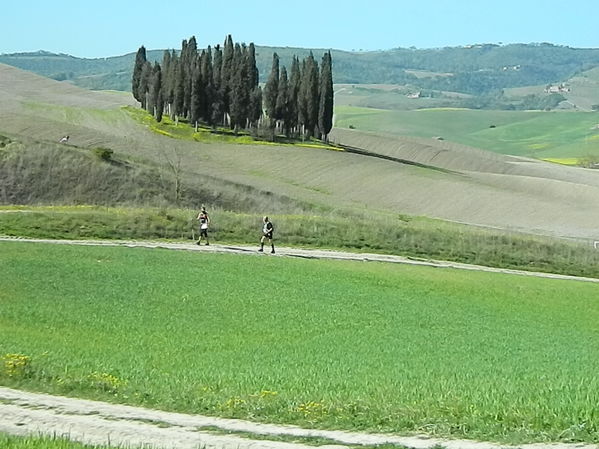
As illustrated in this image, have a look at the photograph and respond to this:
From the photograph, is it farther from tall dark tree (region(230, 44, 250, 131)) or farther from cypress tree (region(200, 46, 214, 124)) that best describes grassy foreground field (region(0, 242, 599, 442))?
cypress tree (region(200, 46, 214, 124))

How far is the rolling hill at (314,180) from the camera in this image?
6819 centimetres

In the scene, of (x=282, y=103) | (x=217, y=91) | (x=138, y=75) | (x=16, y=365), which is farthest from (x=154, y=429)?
(x=138, y=75)

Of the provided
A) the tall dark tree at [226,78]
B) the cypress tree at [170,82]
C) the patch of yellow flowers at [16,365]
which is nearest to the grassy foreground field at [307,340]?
the patch of yellow flowers at [16,365]

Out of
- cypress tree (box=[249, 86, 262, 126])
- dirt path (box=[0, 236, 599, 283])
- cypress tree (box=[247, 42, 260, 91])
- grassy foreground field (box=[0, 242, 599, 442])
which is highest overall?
cypress tree (box=[247, 42, 260, 91])

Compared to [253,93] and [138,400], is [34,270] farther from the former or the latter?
[253,93]

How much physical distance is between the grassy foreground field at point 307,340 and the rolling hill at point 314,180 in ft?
86.5

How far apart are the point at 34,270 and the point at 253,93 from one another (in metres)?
77.7

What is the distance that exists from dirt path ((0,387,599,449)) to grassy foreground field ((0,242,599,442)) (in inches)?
15.8

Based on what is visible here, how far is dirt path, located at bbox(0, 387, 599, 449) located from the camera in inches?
493

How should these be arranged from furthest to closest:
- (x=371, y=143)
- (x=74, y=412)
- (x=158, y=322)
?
(x=371, y=143)
(x=158, y=322)
(x=74, y=412)

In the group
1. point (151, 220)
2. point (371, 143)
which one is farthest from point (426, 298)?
point (371, 143)

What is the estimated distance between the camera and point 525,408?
1364 centimetres

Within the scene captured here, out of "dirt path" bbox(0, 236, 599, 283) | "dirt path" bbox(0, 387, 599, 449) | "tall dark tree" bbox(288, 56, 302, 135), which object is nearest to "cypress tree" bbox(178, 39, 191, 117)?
"tall dark tree" bbox(288, 56, 302, 135)

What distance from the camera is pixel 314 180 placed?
87.1m
